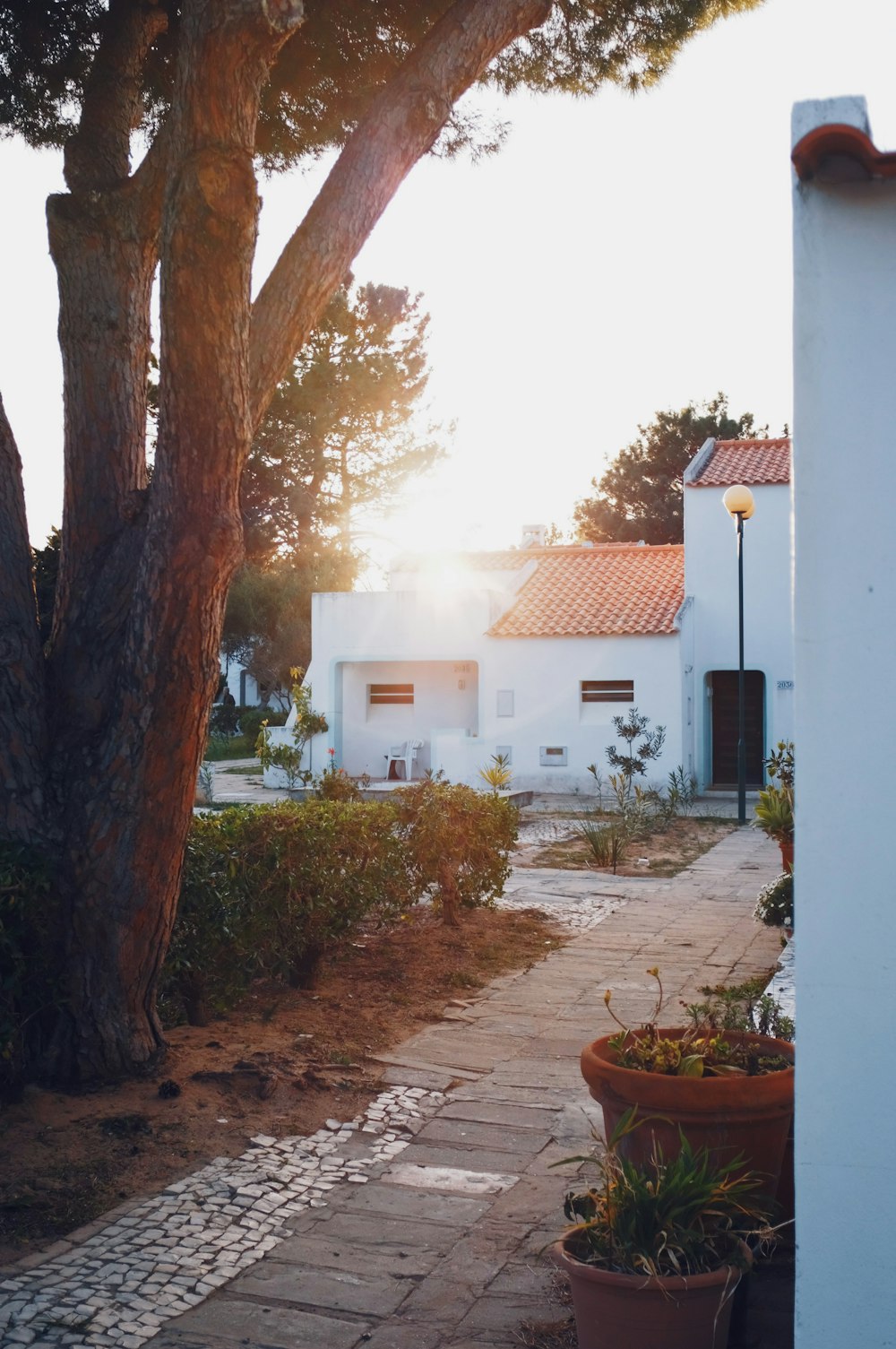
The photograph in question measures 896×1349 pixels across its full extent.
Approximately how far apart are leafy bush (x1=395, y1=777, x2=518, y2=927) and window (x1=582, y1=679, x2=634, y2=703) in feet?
46.1

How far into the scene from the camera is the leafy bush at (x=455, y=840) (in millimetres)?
8977

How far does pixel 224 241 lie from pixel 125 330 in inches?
38.6

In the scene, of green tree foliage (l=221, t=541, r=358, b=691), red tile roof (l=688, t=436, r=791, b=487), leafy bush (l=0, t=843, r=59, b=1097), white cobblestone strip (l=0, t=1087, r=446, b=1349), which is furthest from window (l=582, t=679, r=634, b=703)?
leafy bush (l=0, t=843, r=59, b=1097)

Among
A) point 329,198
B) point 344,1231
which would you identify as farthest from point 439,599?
point 344,1231

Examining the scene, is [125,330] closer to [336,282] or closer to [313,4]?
[336,282]

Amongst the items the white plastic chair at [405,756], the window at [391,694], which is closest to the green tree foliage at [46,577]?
the white plastic chair at [405,756]

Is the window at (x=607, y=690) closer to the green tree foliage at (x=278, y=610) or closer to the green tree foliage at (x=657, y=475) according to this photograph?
the green tree foliage at (x=278, y=610)

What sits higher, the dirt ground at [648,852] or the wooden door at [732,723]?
the wooden door at [732,723]

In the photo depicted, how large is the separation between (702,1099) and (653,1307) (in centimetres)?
64

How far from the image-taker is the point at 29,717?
535 centimetres

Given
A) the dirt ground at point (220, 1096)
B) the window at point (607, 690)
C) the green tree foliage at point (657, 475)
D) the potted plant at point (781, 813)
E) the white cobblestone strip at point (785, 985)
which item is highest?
the green tree foliage at point (657, 475)

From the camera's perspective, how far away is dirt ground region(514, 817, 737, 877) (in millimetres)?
13688

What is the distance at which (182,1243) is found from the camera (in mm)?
4098

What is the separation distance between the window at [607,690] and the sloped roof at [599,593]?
984 millimetres
